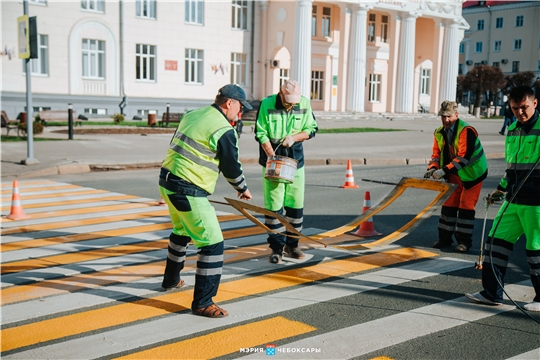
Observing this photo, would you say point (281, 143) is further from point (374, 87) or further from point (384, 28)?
point (384, 28)

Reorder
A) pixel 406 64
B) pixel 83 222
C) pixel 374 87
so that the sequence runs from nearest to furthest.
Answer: pixel 83 222, pixel 406 64, pixel 374 87

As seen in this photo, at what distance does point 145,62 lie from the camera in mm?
40812

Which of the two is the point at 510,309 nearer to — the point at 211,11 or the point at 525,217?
the point at 525,217

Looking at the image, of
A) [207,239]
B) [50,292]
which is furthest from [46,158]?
[207,239]

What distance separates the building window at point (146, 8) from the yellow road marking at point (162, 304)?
119ft

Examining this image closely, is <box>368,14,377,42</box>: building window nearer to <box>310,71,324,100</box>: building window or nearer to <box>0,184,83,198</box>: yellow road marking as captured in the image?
<box>310,71,324,100</box>: building window

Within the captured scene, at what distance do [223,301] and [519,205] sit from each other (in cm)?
286

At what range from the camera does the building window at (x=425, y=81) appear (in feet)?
190

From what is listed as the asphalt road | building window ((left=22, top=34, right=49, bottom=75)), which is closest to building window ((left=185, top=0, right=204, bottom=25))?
building window ((left=22, top=34, right=49, bottom=75))

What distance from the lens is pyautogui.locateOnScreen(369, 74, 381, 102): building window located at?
53594mm

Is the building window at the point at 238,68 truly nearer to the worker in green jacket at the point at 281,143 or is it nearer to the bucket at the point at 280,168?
the worker in green jacket at the point at 281,143

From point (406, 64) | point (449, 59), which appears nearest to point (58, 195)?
point (406, 64)

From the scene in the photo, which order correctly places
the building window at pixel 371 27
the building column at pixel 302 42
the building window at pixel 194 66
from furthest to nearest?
the building window at pixel 371 27 < the building column at pixel 302 42 < the building window at pixel 194 66

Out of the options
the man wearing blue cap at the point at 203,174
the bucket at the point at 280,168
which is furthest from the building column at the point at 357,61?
the man wearing blue cap at the point at 203,174
